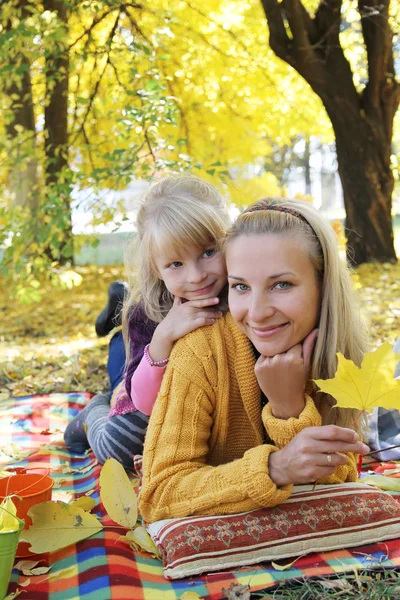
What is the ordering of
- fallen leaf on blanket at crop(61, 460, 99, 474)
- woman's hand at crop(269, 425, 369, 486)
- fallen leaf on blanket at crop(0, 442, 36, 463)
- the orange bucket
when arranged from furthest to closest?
fallen leaf on blanket at crop(0, 442, 36, 463), fallen leaf on blanket at crop(61, 460, 99, 474), the orange bucket, woman's hand at crop(269, 425, 369, 486)

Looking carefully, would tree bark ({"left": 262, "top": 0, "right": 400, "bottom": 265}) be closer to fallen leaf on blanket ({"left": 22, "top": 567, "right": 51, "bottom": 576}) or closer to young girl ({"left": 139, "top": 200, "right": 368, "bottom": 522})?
young girl ({"left": 139, "top": 200, "right": 368, "bottom": 522})

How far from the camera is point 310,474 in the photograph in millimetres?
1754

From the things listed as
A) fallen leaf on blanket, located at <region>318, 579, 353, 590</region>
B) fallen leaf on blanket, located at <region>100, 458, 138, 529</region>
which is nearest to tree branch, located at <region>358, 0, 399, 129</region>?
fallen leaf on blanket, located at <region>100, 458, 138, 529</region>

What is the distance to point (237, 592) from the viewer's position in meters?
1.70

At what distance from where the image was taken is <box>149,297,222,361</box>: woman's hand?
215 centimetres

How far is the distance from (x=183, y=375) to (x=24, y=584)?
0.69 m

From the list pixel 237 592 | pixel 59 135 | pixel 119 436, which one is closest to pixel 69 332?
pixel 59 135

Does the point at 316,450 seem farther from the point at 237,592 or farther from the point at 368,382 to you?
the point at 237,592

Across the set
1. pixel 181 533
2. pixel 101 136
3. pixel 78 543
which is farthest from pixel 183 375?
pixel 101 136

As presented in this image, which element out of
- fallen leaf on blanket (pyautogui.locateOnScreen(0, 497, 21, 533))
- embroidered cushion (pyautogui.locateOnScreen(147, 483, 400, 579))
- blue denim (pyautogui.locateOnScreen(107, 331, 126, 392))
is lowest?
embroidered cushion (pyautogui.locateOnScreen(147, 483, 400, 579))

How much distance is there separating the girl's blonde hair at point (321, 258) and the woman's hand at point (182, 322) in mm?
262

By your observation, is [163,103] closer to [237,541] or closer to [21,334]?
[21,334]

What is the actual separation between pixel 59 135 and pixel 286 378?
6057 mm

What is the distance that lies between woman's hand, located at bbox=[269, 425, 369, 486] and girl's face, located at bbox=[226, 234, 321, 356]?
271 mm
